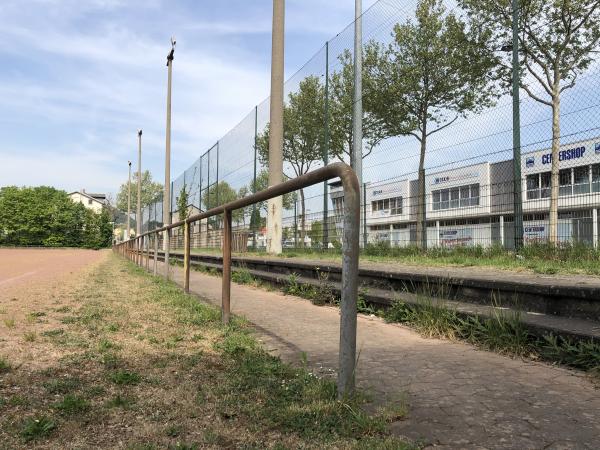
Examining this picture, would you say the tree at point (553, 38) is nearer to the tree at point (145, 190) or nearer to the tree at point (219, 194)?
the tree at point (219, 194)

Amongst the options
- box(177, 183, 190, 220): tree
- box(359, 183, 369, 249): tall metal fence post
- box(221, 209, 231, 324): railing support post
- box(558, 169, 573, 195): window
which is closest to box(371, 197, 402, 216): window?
box(359, 183, 369, 249): tall metal fence post

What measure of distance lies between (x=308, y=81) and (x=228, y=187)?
9172mm

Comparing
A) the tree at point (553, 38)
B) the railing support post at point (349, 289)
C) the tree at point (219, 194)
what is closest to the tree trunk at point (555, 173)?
the tree at point (553, 38)

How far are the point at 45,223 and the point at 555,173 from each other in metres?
68.1

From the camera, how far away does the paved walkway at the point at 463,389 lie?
2.03m

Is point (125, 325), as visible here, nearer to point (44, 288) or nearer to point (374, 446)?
point (374, 446)

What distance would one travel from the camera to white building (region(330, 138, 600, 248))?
7.21 meters

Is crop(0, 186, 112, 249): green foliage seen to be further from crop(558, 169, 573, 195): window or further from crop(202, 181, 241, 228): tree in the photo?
crop(558, 169, 573, 195): window

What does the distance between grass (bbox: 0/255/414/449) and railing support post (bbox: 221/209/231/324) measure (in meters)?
0.57

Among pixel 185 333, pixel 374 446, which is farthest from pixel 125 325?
pixel 374 446

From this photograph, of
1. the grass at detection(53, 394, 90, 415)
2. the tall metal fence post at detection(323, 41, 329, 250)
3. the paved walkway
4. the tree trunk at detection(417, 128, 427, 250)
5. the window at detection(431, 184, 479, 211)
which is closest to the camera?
the paved walkway

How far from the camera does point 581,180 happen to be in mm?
8773

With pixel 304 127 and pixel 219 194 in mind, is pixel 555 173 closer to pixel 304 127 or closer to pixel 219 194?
pixel 304 127

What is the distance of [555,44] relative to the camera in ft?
31.3
